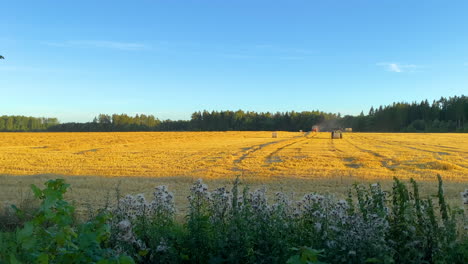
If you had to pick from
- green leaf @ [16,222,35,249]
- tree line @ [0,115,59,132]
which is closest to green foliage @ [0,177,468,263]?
green leaf @ [16,222,35,249]

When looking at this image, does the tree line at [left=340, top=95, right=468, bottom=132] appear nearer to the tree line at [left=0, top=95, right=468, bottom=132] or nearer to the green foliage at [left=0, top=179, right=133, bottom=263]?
the tree line at [left=0, top=95, right=468, bottom=132]

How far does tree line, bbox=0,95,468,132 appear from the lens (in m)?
122

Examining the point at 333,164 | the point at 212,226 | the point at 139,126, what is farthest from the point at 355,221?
the point at 139,126

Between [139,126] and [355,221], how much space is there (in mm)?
143913

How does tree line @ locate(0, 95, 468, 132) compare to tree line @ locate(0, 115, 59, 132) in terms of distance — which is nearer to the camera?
tree line @ locate(0, 95, 468, 132)

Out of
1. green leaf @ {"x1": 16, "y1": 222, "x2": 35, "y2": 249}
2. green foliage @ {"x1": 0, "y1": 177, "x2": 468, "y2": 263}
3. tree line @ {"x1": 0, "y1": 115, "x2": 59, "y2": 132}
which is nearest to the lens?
green leaf @ {"x1": 16, "y1": 222, "x2": 35, "y2": 249}

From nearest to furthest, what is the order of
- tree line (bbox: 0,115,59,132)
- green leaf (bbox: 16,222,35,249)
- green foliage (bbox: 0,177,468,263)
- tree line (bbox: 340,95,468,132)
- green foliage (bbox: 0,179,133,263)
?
1. green leaf (bbox: 16,222,35,249)
2. green foliage (bbox: 0,179,133,263)
3. green foliage (bbox: 0,177,468,263)
4. tree line (bbox: 340,95,468,132)
5. tree line (bbox: 0,115,59,132)

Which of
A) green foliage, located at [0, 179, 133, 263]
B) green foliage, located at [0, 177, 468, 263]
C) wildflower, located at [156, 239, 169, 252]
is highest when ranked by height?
green foliage, located at [0, 179, 133, 263]

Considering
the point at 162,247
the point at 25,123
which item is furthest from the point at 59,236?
the point at 25,123

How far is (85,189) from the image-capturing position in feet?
46.6

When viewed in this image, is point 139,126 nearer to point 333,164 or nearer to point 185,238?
point 333,164

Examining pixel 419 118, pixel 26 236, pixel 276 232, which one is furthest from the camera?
pixel 419 118

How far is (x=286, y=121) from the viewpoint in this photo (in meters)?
154

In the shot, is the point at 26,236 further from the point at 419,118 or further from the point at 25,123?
the point at 25,123
